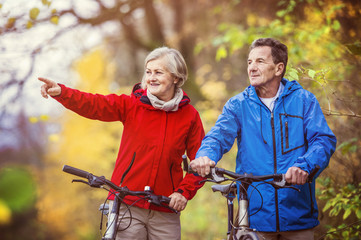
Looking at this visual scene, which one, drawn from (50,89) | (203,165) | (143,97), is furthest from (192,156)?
(50,89)

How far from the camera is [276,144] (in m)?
2.82

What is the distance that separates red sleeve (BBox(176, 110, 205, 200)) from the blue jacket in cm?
40

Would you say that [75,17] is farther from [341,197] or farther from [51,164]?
[341,197]

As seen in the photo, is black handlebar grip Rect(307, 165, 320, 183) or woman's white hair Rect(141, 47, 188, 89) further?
woman's white hair Rect(141, 47, 188, 89)

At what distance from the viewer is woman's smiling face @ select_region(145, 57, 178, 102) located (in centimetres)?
328

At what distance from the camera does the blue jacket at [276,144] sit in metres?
2.70

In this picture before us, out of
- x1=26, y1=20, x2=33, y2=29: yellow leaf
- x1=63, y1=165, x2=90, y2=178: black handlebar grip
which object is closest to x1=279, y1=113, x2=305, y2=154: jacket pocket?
x1=63, y1=165, x2=90, y2=178: black handlebar grip

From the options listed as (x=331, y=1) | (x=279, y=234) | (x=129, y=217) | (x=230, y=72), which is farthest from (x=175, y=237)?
(x=230, y=72)

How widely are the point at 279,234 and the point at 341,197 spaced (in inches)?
64.2

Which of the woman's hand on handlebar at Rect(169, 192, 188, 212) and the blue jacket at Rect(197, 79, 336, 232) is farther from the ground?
the blue jacket at Rect(197, 79, 336, 232)

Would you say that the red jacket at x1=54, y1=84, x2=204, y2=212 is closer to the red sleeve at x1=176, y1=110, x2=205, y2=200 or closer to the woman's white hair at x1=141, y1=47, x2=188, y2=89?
the red sleeve at x1=176, y1=110, x2=205, y2=200

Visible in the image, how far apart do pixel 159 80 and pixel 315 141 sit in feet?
4.43

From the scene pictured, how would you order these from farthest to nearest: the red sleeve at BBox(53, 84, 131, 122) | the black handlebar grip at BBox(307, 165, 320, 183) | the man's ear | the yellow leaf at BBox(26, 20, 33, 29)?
the yellow leaf at BBox(26, 20, 33, 29) < the man's ear < the red sleeve at BBox(53, 84, 131, 122) < the black handlebar grip at BBox(307, 165, 320, 183)

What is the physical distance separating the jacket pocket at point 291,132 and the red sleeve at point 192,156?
73cm
